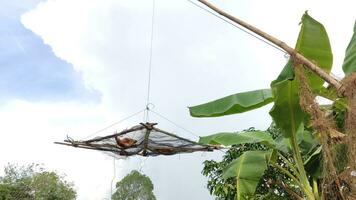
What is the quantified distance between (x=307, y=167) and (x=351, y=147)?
1.53 meters

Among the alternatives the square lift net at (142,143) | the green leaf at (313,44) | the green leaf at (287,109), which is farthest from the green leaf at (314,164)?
the green leaf at (313,44)

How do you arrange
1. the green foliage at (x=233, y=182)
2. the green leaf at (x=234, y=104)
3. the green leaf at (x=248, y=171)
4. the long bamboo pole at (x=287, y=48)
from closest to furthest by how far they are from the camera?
the long bamboo pole at (x=287, y=48), the green leaf at (x=234, y=104), the green leaf at (x=248, y=171), the green foliage at (x=233, y=182)

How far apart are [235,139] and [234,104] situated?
0.63 m

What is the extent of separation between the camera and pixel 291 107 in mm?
2719

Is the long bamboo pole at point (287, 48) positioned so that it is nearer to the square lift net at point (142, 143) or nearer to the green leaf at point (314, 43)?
the green leaf at point (314, 43)

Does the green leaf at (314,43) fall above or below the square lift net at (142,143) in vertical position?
above

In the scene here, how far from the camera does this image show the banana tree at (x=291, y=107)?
93.5 inches

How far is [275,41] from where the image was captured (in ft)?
6.67

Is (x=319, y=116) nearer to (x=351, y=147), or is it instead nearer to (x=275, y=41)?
(x=351, y=147)

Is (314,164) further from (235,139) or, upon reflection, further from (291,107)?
(291,107)

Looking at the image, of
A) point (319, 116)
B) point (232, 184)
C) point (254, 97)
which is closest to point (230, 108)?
point (254, 97)

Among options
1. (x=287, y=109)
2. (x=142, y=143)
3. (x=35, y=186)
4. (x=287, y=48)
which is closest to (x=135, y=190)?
(x=35, y=186)

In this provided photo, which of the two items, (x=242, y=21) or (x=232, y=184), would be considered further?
(x=232, y=184)

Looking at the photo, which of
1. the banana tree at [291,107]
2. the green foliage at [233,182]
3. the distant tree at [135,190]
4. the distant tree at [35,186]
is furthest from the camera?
the distant tree at [135,190]
